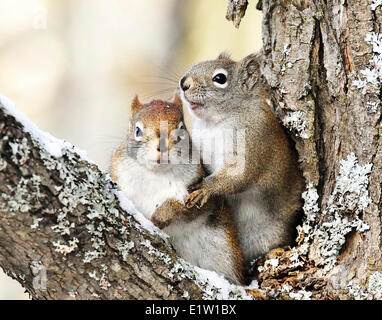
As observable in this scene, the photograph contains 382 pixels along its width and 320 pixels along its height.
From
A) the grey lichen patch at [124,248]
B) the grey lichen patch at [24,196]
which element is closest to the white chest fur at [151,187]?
the grey lichen patch at [124,248]

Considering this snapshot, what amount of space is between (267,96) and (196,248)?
0.92 meters

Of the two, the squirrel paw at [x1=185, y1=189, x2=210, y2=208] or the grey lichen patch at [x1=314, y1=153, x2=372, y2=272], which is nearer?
the grey lichen patch at [x1=314, y1=153, x2=372, y2=272]

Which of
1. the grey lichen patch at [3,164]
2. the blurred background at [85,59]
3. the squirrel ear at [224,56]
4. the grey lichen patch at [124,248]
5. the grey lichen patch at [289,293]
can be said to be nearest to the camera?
the grey lichen patch at [3,164]

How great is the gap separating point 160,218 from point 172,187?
158mm

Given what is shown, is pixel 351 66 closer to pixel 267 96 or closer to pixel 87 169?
pixel 267 96

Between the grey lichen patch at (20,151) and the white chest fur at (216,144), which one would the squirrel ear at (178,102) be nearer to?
the white chest fur at (216,144)

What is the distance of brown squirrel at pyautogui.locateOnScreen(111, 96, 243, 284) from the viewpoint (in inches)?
98.4

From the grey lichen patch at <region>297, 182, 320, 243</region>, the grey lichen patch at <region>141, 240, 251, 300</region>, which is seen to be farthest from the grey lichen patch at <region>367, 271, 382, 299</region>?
the grey lichen patch at <region>141, 240, 251, 300</region>

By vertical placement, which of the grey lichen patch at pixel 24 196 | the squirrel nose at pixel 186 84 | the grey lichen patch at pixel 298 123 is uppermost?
the squirrel nose at pixel 186 84

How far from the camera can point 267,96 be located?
2969 millimetres

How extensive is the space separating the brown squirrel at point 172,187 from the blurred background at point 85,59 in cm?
262

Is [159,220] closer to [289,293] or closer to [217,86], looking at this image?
[289,293]

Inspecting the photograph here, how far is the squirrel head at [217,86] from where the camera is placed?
9.43 ft

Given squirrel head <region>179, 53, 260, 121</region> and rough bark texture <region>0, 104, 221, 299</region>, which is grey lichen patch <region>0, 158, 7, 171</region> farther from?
squirrel head <region>179, 53, 260, 121</region>
